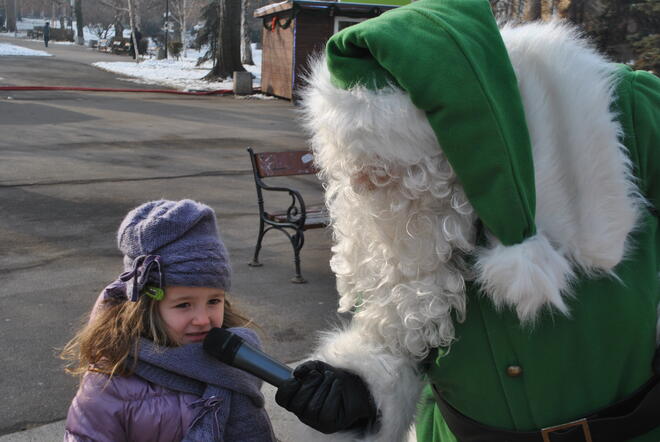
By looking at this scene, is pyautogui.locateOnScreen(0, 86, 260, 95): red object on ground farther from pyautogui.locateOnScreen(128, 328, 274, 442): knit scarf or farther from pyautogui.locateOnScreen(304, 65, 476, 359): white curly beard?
pyautogui.locateOnScreen(304, 65, 476, 359): white curly beard

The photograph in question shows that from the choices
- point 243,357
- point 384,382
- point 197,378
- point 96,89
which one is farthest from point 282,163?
point 96,89

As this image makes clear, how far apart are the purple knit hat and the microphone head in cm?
17

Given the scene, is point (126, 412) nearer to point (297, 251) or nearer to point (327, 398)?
point (327, 398)

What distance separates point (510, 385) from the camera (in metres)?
1.58

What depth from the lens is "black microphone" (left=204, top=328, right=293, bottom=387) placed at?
177cm

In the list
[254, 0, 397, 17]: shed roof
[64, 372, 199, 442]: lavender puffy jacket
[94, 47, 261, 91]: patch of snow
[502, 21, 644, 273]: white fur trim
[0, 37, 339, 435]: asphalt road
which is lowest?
[94, 47, 261, 91]: patch of snow

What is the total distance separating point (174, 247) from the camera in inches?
79.3

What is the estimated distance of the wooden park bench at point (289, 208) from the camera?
17.8ft

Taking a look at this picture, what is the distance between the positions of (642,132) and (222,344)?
1193mm

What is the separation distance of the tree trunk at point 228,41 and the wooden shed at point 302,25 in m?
2.42

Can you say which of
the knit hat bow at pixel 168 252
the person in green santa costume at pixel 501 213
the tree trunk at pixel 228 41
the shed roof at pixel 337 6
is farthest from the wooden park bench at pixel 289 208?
the tree trunk at pixel 228 41

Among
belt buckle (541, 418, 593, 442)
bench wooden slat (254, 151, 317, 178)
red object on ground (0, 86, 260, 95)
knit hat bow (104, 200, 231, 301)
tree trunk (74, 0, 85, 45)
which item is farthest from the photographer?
tree trunk (74, 0, 85, 45)

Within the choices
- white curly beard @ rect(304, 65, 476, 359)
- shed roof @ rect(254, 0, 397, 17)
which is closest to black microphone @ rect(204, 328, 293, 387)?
white curly beard @ rect(304, 65, 476, 359)

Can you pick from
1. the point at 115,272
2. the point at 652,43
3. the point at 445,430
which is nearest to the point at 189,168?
the point at 115,272
